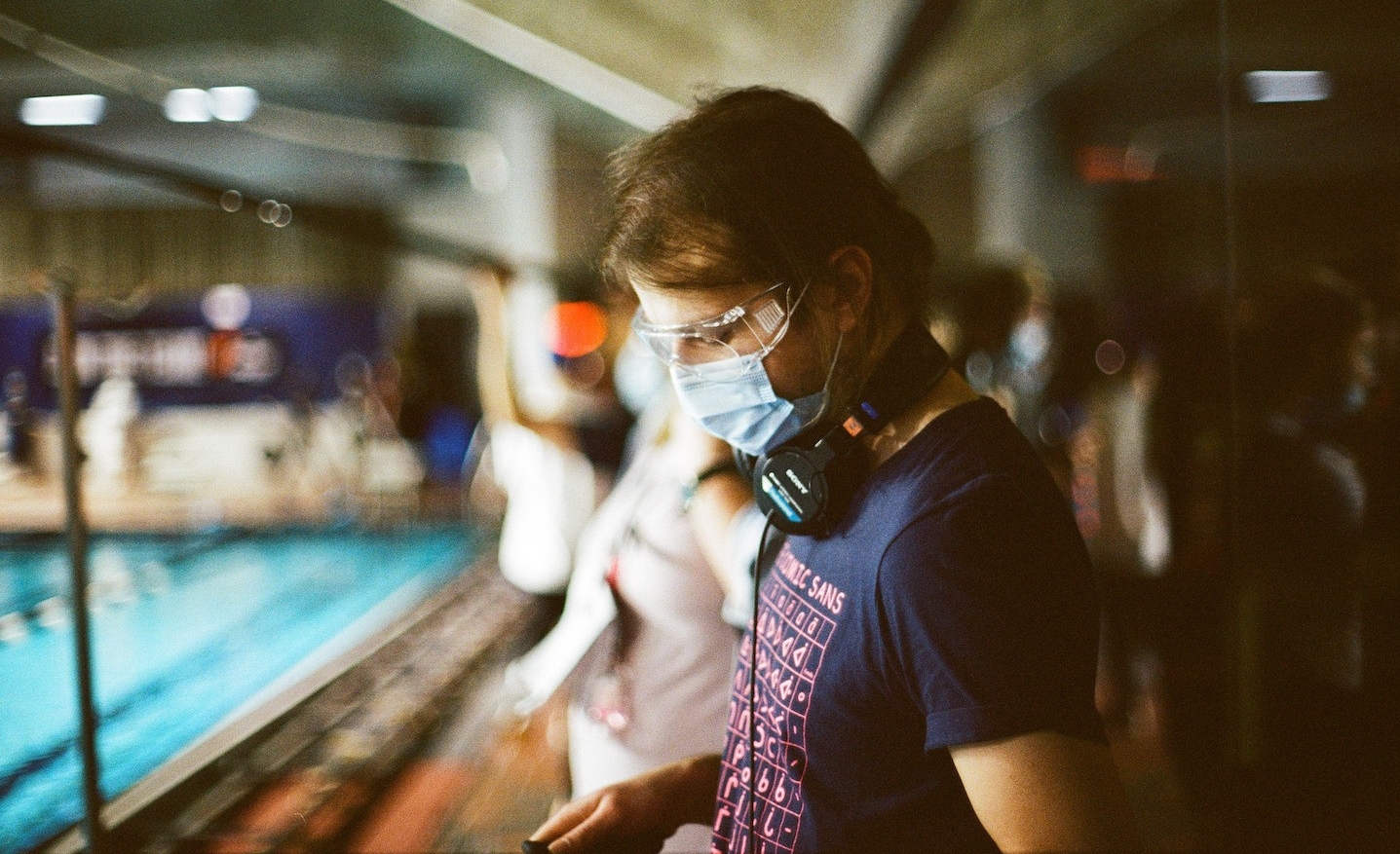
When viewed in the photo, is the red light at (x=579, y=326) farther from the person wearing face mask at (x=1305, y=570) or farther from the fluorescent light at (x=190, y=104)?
the person wearing face mask at (x=1305, y=570)

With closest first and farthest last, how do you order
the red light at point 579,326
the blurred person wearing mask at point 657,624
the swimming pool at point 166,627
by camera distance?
1. the blurred person wearing mask at point 657,624
2. the swimming pool at point 166,627
3. the red light at point 579,326

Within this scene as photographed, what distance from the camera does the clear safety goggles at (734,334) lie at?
0.85m

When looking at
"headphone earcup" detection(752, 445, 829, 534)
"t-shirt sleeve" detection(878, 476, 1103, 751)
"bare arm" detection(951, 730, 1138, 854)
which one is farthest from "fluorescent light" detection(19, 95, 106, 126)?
"bare arm" detection(951, 730, 1138, 854)

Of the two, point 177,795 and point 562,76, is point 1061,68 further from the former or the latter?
point 177,795

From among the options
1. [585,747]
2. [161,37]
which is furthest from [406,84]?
[585,747]

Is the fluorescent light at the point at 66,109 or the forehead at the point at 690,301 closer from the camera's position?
the forehead at the point at 690,301

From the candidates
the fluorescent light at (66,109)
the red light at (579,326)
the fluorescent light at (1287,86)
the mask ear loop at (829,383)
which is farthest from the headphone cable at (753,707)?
the red light at (579,326)

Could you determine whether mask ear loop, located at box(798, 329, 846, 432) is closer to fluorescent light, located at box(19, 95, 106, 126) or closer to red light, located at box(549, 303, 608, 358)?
fluorescent light, located at box(19, 95, 106, 126)

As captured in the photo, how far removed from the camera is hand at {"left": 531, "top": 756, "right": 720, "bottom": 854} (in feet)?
3.38

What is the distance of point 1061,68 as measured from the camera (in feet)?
20.0

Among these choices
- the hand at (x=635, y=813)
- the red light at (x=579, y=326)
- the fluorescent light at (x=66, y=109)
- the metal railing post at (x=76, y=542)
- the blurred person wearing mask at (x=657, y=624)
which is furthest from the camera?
the red light at (x=579, y=326)

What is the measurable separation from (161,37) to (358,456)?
5.58 meters

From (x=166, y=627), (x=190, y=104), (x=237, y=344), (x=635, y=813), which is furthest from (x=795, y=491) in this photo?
(x=237, y=344)

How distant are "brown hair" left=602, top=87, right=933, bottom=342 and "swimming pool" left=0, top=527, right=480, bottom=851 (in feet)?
4.55
